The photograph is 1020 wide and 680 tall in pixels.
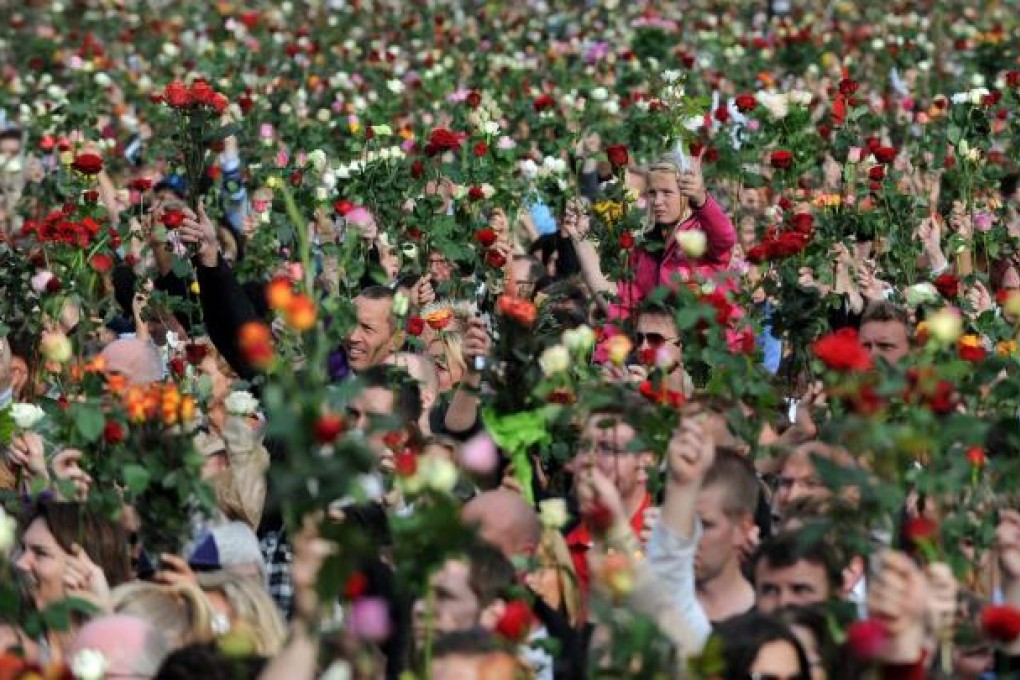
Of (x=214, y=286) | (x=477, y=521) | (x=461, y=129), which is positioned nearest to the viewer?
(x=477, y=521)

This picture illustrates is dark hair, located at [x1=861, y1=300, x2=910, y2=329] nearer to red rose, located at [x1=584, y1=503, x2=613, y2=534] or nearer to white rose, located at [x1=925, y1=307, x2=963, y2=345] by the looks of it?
white rose, located at [x1=925, y1=307, x2=963, y2=345]

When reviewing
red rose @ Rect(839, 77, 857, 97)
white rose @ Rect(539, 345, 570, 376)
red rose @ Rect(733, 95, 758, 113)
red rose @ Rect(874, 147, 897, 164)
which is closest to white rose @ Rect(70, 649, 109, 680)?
white rose @ Rect(539, 345, 570, 376)

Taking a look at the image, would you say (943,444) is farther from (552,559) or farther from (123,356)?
(123,356)

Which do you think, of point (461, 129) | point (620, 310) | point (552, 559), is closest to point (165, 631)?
point (552, 559)

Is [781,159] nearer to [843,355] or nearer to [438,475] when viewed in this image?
[843,355]

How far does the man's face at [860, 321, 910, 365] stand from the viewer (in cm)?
671

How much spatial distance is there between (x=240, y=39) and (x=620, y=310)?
8.64 metres

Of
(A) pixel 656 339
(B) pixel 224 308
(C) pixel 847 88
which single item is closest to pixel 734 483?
(A) pixel 656 339

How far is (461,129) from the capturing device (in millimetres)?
10547

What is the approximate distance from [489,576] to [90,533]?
1176mm

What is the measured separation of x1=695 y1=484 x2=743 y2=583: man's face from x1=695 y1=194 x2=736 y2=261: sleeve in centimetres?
286

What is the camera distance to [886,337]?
6770 millimetres

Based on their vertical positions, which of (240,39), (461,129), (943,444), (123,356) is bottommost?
(240,39)

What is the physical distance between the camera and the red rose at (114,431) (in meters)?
5.21
